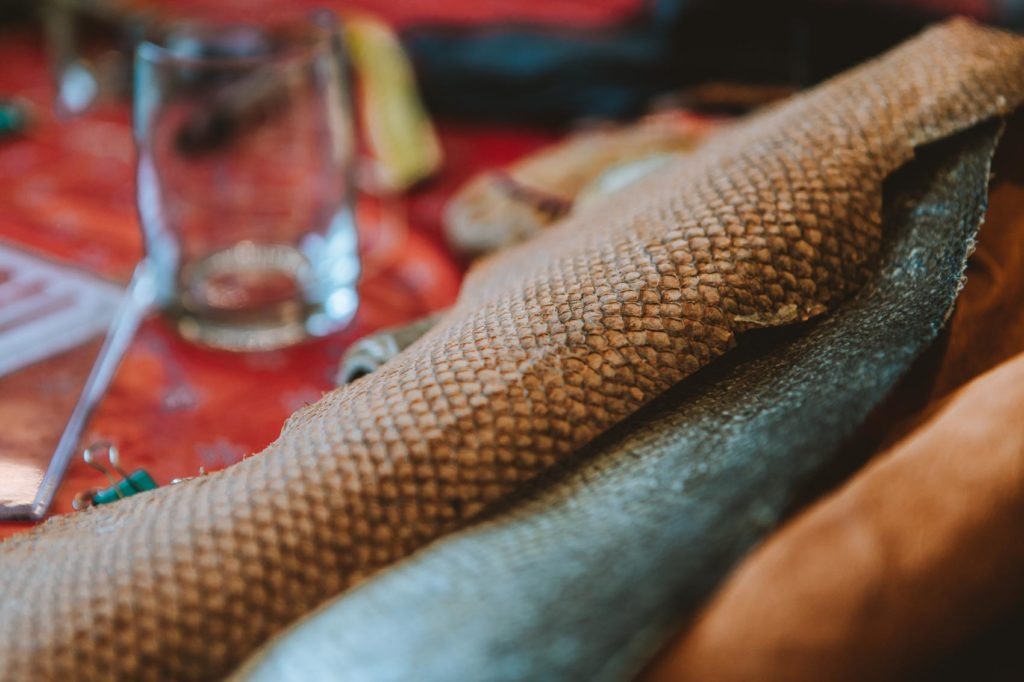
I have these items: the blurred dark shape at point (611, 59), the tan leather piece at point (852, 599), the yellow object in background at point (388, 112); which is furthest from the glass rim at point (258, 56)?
the tan leather piece at point (852, 599)

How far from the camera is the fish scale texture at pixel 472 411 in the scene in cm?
22

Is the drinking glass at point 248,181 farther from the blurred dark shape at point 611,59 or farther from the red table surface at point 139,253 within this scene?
the blurred dark shape at point 611,59

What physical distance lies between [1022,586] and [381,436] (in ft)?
0.52

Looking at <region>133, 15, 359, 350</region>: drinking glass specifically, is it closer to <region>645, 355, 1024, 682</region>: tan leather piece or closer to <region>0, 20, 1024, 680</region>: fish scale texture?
<region>0, 20, 1024, 680</region>: fish scale texture

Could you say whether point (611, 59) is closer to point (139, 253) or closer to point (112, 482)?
point (139, 253)

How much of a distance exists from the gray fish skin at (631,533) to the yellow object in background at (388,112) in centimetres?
42

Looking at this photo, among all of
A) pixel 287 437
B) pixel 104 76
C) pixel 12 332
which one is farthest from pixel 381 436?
pixel 104 76

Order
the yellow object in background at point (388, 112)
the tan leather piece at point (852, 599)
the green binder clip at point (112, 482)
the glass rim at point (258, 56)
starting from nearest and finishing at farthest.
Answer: the tan leather piece at point (852, 599) → the green binder clip at point (112, 482) → the glass rim at point (258, 56) → the yellow object in background at point (388, 112)

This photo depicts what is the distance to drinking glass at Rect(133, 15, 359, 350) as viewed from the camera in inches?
18.6

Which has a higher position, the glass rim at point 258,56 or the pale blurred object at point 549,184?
the glass rim at point 258,56

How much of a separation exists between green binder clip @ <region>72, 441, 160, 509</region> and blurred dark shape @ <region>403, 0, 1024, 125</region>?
45 cm

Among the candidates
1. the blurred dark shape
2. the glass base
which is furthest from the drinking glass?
the blurred dark shape

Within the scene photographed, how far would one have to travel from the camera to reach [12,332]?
0.44 meters

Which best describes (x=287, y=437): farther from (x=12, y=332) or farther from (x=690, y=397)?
(x=12, y=332)
